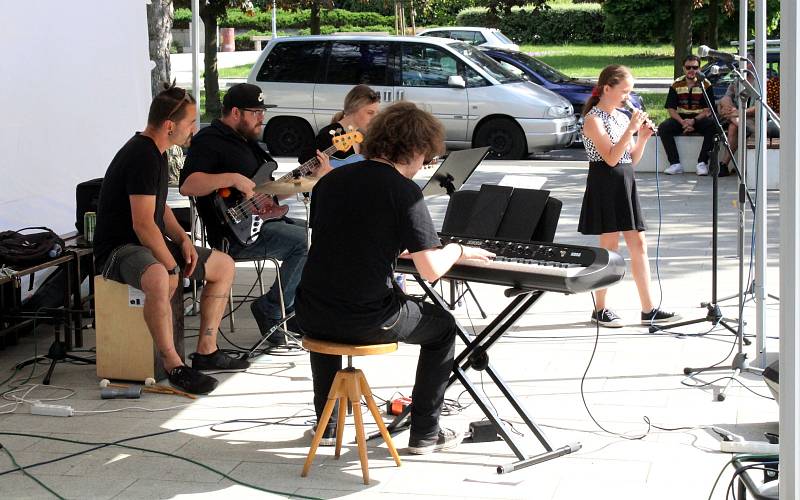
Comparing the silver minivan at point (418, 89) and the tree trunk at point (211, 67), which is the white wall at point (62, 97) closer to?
the silver minivan at point (418, 89)

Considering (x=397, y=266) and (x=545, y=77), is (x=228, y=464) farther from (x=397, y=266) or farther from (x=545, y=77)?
(x=545, y=77)

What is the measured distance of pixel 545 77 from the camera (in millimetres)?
17516

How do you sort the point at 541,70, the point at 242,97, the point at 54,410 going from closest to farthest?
the point at 54,410 < the point at 242,97 < the point at 541,70

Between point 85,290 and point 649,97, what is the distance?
57.5ft

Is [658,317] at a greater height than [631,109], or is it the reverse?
[631,109]

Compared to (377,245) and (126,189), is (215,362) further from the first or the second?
(377,245)

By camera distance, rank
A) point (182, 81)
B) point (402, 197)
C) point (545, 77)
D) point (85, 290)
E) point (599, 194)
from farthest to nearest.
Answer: point (182, 81) → point (545, 77) → point (85, 290) → point (599, 194) → point (402, 197)

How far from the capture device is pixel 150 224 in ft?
18.8

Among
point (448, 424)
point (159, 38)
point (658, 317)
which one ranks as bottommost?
point (448, 424)

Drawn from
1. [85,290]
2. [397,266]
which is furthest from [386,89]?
[397,266]

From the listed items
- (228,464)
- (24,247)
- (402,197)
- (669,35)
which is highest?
(669,35)

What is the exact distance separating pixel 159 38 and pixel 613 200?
393 inches

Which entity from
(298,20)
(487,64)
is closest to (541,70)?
(487,64)

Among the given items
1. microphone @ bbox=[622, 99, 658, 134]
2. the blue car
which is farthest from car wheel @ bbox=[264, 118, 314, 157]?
microphone @ bbox=[622, 99, 658, 134]
